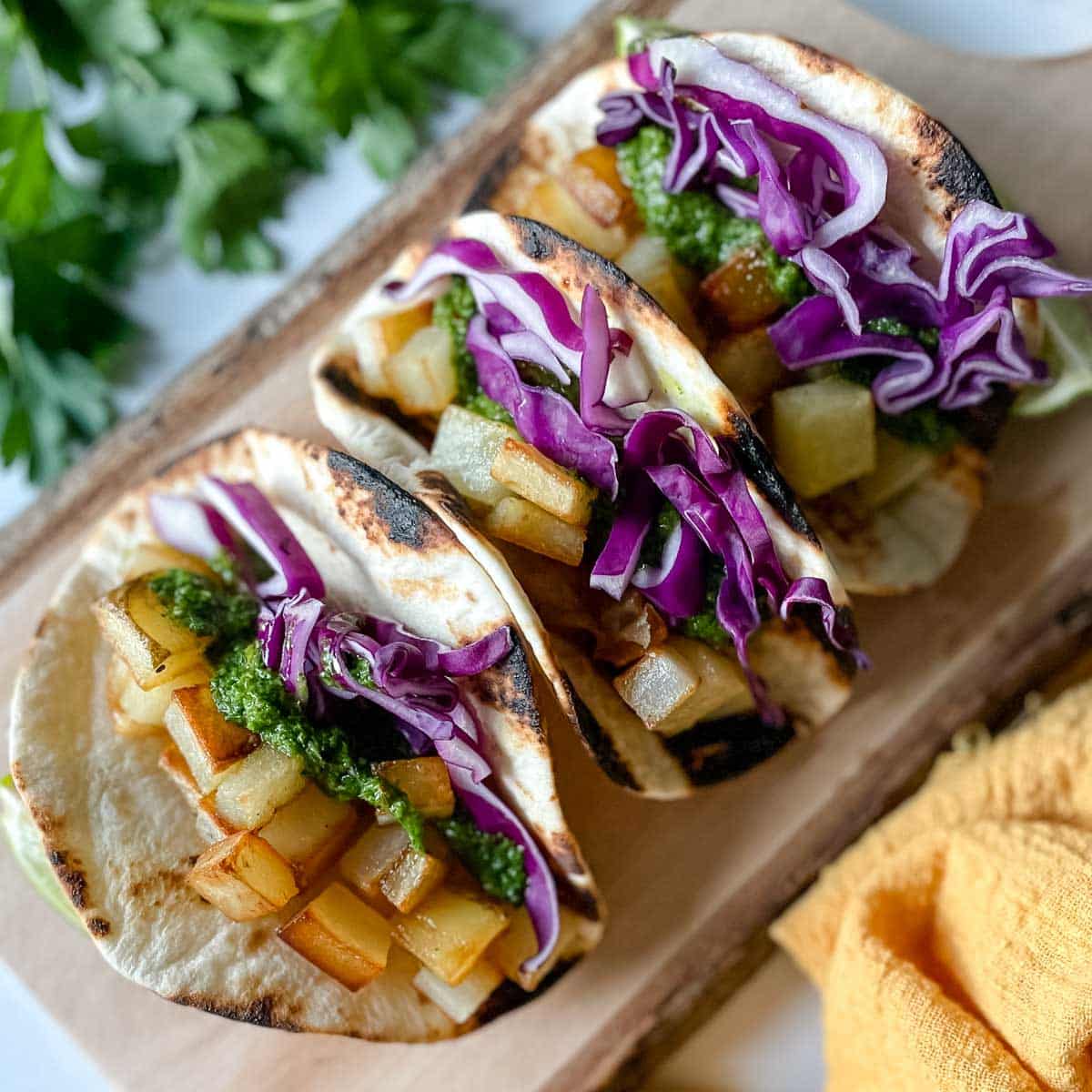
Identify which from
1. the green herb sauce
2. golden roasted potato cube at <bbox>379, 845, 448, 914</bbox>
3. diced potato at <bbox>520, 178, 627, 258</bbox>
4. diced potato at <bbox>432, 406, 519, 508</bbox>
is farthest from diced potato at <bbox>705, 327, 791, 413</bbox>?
golden roasted potato cube at <bbox>379, 845, 448, 914</bbox>

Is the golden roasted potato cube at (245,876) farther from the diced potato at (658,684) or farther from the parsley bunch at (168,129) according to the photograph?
the parsley bunch at (168,129)

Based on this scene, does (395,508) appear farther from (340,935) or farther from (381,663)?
(340,935)

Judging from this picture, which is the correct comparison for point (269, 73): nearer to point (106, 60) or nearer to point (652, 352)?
point (106, 60)

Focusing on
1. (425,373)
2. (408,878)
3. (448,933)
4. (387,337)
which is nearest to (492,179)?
(387,337)

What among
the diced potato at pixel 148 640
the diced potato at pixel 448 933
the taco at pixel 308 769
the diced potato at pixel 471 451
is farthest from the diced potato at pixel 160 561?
the diced potato at pixel 448 933

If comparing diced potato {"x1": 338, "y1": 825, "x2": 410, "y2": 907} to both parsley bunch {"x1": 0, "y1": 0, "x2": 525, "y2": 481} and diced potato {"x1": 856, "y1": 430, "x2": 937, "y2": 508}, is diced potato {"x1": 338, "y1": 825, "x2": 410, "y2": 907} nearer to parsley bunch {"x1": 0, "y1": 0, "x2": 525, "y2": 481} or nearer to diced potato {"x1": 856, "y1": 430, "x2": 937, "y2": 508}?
diced potato {"x1": 856, "y1": 430, "x2": 937, "y2": 508}

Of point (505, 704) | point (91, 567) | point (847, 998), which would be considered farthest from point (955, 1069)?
point (91, 567)
